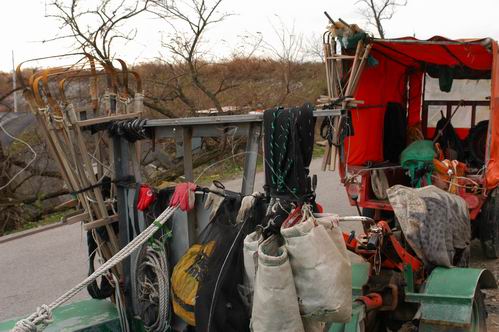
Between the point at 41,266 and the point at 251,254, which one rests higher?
the point at 251,254

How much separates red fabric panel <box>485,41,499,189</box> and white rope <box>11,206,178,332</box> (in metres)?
A: 4.43

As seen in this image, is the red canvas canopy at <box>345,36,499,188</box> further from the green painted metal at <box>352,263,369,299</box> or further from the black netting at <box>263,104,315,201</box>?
the black netting at <box>263,104,315,201</box>

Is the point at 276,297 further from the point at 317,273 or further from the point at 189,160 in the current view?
the point at 189,160

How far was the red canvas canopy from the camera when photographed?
7.24m

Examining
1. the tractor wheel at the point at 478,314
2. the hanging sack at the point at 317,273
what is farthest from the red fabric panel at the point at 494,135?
the hanging sack at the point at 317,273

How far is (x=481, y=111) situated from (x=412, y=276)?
17.2 ft

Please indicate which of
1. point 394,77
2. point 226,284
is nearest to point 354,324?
point 226,284

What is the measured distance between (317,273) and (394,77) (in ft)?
21.8

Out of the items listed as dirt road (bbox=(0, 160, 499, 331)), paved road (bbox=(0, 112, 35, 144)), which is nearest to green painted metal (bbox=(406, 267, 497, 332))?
dirt road (bbox=(0, 160, 499, 331))

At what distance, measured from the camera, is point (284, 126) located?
102 inches

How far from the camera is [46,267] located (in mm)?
7391

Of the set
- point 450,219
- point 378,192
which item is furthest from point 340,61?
point 450,219

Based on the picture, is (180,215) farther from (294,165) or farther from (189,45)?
(189,45)

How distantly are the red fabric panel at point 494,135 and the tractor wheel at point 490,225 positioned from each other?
0.43 m
